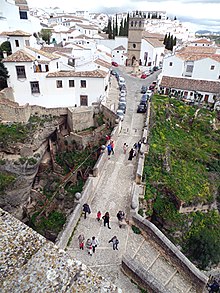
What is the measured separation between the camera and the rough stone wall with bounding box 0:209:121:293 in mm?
2438

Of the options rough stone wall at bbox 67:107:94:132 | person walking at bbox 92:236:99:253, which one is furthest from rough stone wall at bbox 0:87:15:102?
person walking at bbox 92:236:99:253

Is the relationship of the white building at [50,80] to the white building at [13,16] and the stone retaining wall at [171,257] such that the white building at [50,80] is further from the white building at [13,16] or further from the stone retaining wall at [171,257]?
the stone retaining wall at [171,257]

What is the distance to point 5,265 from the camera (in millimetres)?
2531

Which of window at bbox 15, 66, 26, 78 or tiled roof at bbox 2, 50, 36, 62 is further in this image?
window at bbox 15, 66, 26, 78

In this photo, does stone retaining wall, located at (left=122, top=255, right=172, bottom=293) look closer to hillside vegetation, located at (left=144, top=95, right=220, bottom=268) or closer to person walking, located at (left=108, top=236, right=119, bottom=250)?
person walking, located at (left=108, top=236, right=119, bottom=250)

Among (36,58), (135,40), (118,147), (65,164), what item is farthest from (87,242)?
(135,40)

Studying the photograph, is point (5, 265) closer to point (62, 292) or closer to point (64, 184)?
point (62, 292)

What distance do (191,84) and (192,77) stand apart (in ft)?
10.2

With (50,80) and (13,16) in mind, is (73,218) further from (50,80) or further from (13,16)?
(13,16)

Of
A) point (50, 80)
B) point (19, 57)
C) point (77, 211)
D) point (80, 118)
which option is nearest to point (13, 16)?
point (19, 57)

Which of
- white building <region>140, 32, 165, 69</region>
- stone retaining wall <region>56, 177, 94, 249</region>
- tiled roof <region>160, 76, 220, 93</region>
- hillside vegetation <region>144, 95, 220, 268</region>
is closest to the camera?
stone retaining wall <region>56, 177, 94, 249</region>

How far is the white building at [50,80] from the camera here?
2483 centimetres

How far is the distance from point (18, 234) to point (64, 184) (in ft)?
68.8

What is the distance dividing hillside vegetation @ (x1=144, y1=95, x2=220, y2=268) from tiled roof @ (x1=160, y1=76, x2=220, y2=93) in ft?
34.9
